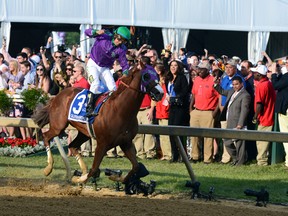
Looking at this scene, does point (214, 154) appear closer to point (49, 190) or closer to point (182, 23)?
point (49, 190)

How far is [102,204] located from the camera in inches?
436

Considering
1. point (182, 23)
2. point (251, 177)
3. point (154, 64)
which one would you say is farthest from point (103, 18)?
point (251, 177)

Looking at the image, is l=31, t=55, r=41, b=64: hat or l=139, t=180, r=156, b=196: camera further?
l=31, t=55, r=41, b=64: hat

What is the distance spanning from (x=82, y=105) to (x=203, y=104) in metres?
4.39

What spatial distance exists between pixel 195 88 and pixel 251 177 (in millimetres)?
3010

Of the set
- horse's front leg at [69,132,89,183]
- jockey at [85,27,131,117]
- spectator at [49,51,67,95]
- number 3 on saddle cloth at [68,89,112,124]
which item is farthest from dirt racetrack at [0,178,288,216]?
spectator at [49,51,67,95]

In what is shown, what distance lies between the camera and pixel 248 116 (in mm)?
16328

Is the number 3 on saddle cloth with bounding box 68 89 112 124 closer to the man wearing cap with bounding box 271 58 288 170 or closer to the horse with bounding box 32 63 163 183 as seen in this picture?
the horse with bounding box 32 63 163 183

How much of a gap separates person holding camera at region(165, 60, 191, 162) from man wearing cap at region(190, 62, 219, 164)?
200mm

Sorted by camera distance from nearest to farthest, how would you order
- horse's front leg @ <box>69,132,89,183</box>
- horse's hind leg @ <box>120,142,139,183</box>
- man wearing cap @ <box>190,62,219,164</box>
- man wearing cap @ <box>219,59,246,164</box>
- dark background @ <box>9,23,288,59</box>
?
horse's hind leg @ <box>120,142,139,183</box>, horse's front leg @ <box>69,132,89,183</box>, man wearing cap @ <box>219,59,246,164</box>, man wearing cap @ <box>190,62,219,164</box>, dark background @ <box>9,23,288,59</box>

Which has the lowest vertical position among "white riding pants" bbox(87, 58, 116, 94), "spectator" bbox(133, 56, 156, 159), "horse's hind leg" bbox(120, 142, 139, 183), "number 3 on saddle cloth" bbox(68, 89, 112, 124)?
"spectator" bbox(133, 56, 156, 159)

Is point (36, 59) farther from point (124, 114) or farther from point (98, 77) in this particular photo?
point (124, 114)

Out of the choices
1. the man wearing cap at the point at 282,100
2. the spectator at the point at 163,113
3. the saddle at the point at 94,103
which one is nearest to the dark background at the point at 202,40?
the spectator at the point at 163,113

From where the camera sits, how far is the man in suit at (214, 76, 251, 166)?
52.3ft
